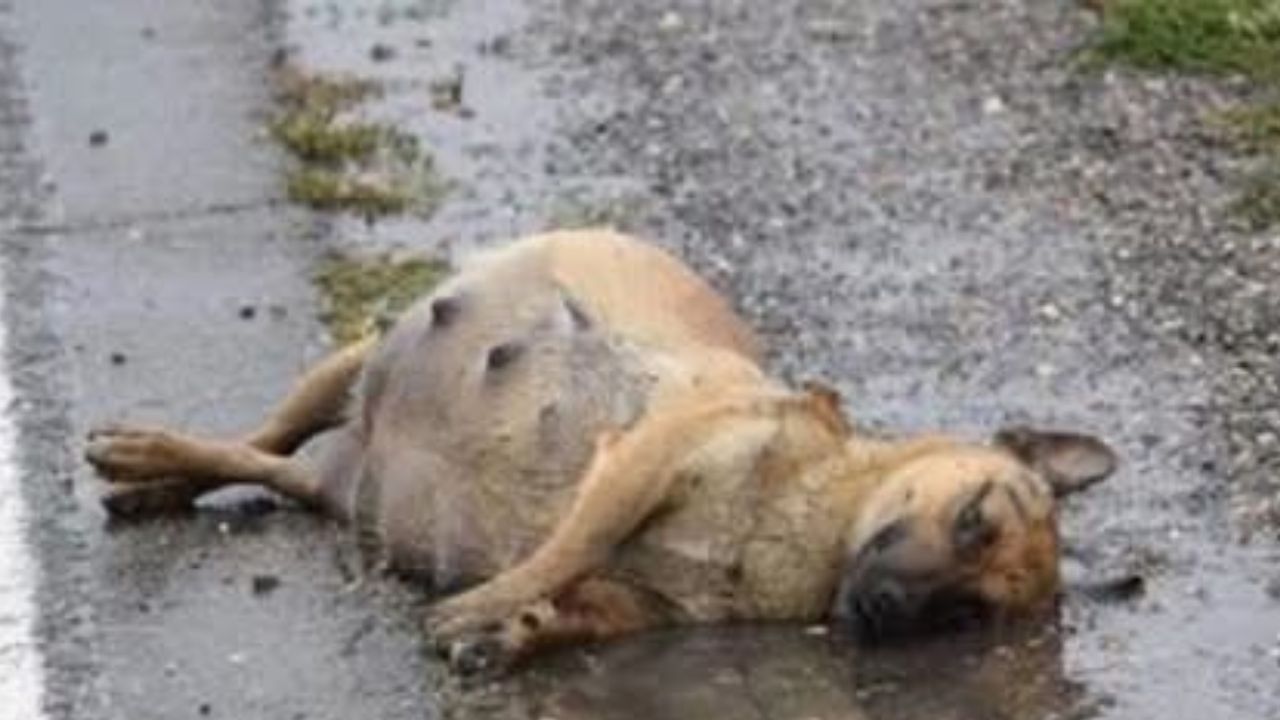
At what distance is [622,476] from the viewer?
7.60 meters

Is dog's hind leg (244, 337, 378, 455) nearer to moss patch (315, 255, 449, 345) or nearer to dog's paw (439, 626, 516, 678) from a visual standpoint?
moss patch (315, 255, 449, 345)

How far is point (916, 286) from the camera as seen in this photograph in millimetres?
9789

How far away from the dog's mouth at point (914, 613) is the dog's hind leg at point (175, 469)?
54.5 inches

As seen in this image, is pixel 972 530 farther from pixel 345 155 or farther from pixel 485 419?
pixel 345 155

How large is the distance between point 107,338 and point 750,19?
3486mm

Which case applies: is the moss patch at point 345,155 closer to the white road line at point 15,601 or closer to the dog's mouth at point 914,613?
the white road line at point 15,601

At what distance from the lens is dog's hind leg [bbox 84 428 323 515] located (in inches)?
326

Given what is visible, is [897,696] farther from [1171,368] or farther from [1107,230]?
[1107,230]

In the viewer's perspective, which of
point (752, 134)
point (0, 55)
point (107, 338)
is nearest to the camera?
point (107, 338)

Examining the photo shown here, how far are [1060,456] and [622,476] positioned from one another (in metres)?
0.81

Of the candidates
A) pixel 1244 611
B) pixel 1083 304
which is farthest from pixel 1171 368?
pixel 1244 611

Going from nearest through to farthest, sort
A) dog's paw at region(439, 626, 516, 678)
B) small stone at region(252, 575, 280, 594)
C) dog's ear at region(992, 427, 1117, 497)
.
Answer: dog's paw at region(439, 626, 516, 678) < dog's ear at region(992, 427, 1117, 497) < small stone at region(252, 575, 280, 594)

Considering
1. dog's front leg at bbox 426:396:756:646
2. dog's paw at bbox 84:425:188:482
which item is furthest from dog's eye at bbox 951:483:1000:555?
dog's paw at bbox 84:425:188:482

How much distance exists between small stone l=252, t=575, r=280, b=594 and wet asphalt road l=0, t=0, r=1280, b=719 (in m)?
0.02
